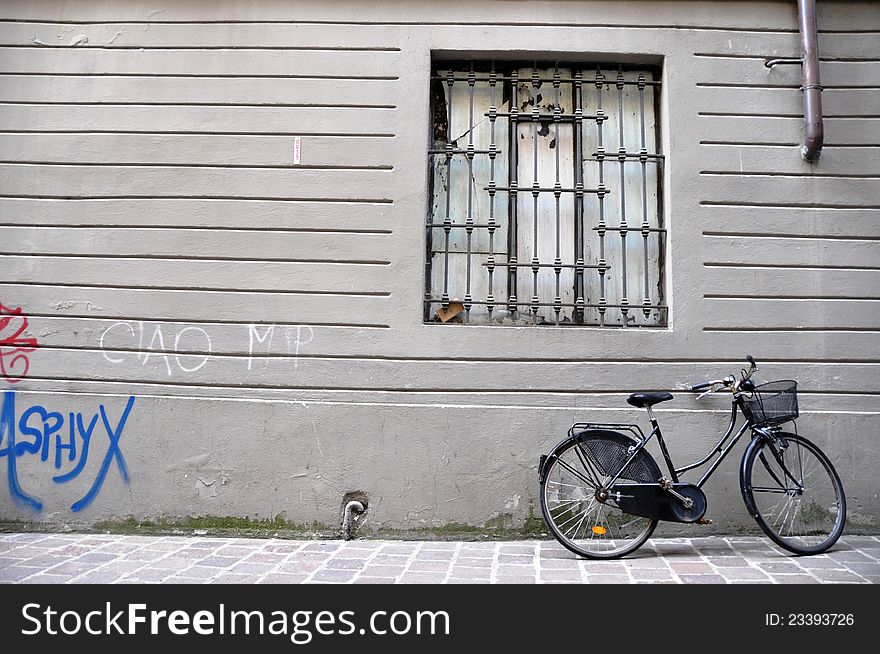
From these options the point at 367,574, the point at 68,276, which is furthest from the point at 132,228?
the point at 367,574

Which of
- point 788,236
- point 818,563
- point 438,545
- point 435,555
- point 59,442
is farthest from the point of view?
point 788,236

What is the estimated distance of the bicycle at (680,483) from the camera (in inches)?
166

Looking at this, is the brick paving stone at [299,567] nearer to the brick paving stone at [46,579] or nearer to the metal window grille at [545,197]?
the brick paving stone at [46,579]

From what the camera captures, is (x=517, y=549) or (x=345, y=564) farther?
(x=517, y=549)

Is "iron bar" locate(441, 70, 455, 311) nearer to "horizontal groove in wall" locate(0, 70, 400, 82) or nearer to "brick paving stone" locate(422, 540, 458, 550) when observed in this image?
"horizontal groove in wall" locate(0, 70, 400, 82)

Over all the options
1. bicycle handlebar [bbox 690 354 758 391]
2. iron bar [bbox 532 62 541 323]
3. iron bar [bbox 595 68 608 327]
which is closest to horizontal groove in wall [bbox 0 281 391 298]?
Answer: iron bar [bbox 532 62 541 323]

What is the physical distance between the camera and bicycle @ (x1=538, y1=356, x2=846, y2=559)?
13.8 feet

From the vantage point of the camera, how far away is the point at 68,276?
193 inches

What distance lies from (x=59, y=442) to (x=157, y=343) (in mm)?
955

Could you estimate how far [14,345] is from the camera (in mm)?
4891

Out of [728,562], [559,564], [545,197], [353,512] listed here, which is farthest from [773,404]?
[353,512]

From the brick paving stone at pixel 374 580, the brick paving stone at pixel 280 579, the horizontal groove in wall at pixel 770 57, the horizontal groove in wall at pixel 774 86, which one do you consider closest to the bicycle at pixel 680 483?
the brick paving stone at pixel 374 580

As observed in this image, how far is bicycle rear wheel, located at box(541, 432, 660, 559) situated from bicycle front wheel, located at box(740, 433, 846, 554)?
0.68 metres

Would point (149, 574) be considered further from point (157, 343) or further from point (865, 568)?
point (865, 568)
